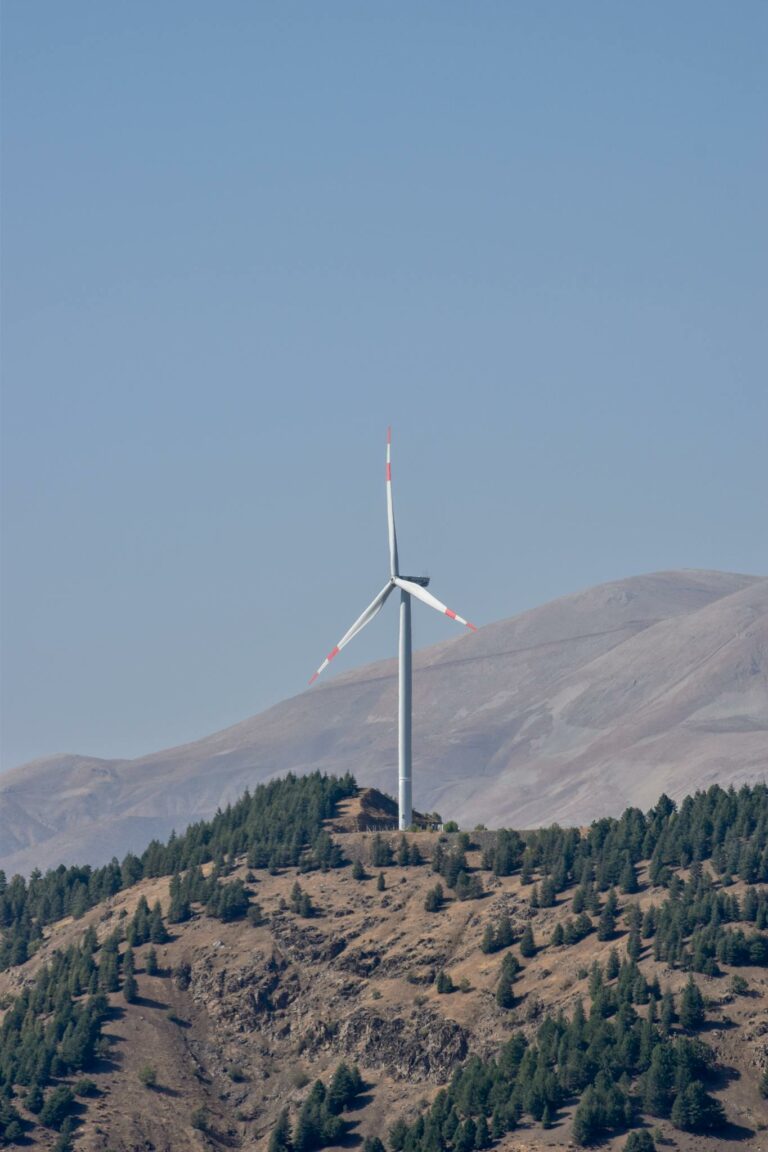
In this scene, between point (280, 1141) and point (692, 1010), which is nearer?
point (692, 1010)

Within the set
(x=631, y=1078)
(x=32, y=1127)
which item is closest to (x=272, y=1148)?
(x=32, y=1127)

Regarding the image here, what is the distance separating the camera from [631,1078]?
184375 millimetres

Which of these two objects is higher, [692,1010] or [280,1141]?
[692,1010]

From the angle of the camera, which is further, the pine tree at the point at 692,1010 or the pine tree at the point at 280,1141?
the pine tree at the point at 280,1141

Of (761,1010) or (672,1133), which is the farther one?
(761,1010)

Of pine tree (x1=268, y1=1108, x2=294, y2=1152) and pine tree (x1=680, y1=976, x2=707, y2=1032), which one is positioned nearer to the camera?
pine tree (x1=680, y1=976, x2=707, y2=1032)

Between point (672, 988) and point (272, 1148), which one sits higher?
point (672, 988)

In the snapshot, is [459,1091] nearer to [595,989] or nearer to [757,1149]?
[595,989]

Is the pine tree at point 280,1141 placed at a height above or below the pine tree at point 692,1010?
below

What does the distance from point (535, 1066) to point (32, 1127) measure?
4681 centimetres

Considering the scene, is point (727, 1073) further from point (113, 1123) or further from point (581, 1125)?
point (113, 1123)

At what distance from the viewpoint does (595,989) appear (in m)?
198

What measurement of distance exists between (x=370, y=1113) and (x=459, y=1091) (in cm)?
1159

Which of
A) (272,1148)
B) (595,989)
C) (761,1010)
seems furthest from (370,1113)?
(761,1010)
